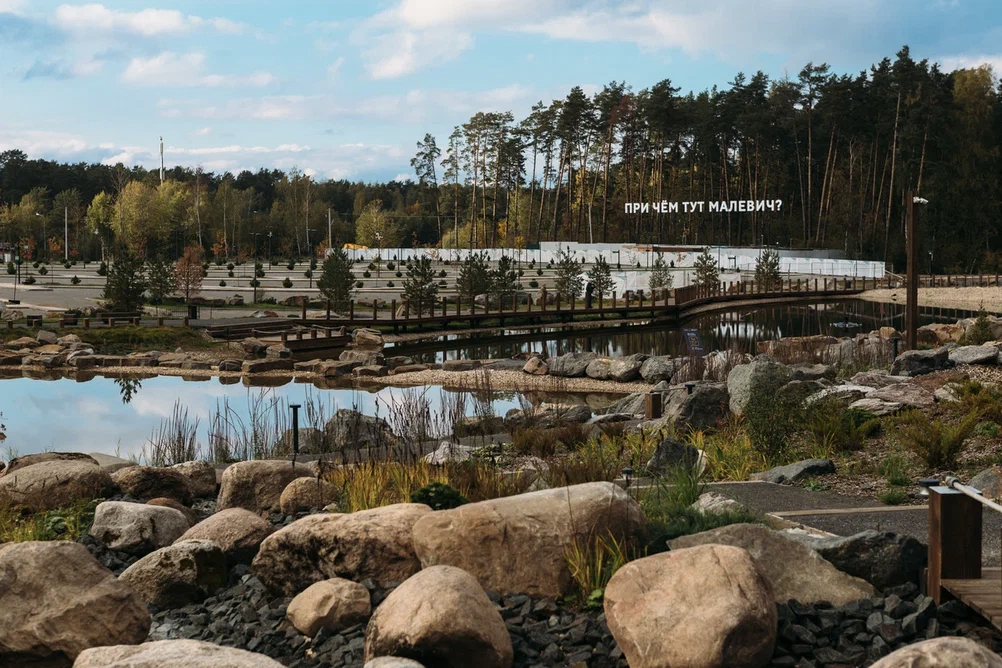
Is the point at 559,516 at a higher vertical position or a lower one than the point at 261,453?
higher

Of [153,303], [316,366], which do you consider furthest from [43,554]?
[153,303]

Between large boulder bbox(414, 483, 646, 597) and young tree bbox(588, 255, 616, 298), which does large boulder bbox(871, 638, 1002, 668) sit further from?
young tree bbox(588, 255, 616, 298)

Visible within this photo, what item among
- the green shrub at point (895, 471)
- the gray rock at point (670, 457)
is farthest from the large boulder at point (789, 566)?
the green shrub at point (895, 471)

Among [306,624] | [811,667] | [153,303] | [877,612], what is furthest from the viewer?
[153,303]

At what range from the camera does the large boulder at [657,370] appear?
2269 centimetres

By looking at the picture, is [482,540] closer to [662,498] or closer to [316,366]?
[662,498]

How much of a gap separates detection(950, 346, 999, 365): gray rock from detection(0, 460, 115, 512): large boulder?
1187 cm

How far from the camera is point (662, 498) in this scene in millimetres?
7234

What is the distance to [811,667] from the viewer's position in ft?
16.0

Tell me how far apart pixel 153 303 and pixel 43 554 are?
35550 mm

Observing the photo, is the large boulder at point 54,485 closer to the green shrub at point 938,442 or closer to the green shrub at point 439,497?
the green shrub at point 439,497

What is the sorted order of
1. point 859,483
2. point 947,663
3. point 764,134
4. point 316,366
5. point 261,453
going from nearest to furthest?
point 947,663 < point 859,483 < point 261,453 < point 316,366 < point 764,134

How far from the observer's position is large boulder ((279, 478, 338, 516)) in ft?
26.5

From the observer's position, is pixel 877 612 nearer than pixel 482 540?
Yes
